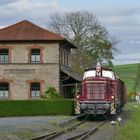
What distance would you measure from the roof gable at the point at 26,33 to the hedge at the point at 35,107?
13145 mm

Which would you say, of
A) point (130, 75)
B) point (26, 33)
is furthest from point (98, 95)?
point (26, 33)

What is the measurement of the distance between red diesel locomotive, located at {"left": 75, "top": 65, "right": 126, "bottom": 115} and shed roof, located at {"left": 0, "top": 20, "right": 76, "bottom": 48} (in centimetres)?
1464

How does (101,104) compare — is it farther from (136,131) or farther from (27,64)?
(136,131)

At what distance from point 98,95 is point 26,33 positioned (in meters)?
19.0

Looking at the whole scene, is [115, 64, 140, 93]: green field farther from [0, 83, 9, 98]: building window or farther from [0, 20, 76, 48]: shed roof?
[0, 83, 9, 98]: building window

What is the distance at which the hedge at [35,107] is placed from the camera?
4351 centimetres

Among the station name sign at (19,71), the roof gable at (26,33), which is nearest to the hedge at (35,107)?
the station name sign at (19,71)

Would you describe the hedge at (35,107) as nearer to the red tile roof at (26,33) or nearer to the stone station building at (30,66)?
the stone station building at (30,66)

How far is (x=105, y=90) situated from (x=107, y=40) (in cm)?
4974

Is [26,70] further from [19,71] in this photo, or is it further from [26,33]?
[26,33]

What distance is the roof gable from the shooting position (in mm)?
56469

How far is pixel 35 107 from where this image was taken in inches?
1729

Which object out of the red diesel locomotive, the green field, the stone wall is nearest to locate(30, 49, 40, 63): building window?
the stone wall

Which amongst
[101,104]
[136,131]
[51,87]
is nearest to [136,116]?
[136,131]
